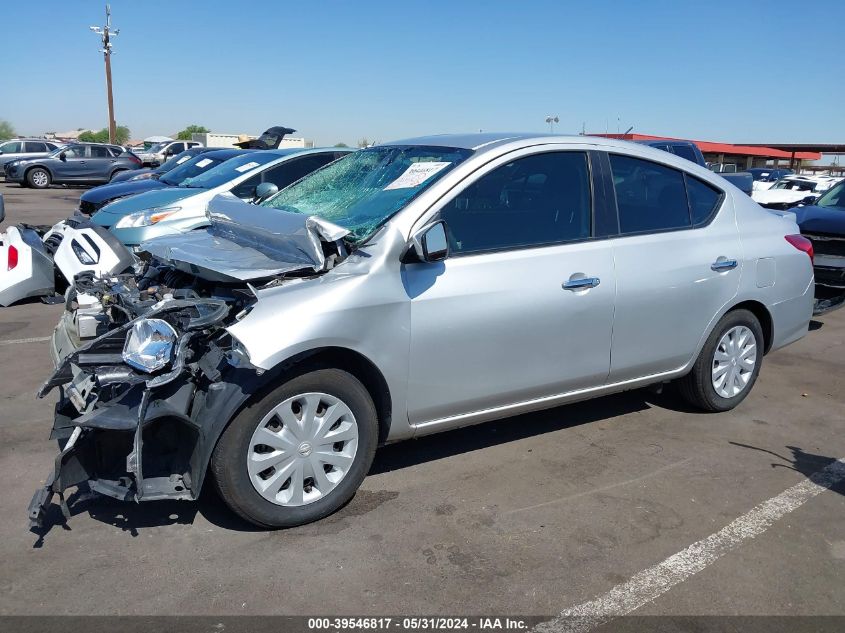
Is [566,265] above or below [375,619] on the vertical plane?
above

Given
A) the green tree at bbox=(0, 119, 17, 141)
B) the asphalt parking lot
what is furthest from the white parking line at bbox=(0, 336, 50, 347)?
the green tree at bbox=(0, 119, 17, 141)

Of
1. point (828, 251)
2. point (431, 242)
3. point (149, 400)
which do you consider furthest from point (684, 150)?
point (149, 400)

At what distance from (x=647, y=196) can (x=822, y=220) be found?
4.68 meters

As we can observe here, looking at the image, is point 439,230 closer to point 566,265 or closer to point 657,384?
point 566,265

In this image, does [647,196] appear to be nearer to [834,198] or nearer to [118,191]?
[834,198]

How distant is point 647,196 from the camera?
4535 millimetres

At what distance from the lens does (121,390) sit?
3.23 metres

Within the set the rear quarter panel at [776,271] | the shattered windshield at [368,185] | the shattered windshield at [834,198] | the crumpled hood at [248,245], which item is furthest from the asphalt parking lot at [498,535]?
the shattered windshield at [834,198]

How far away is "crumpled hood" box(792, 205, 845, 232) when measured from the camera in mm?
7902

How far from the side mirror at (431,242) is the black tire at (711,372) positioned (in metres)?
2.30

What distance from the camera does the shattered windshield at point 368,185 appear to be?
380 centimetres

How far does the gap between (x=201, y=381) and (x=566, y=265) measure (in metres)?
2.04

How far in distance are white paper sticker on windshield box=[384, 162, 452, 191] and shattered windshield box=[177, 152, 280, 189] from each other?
17.1 feet

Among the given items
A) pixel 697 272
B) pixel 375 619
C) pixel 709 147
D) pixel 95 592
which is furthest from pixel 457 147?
pixel 709 147
